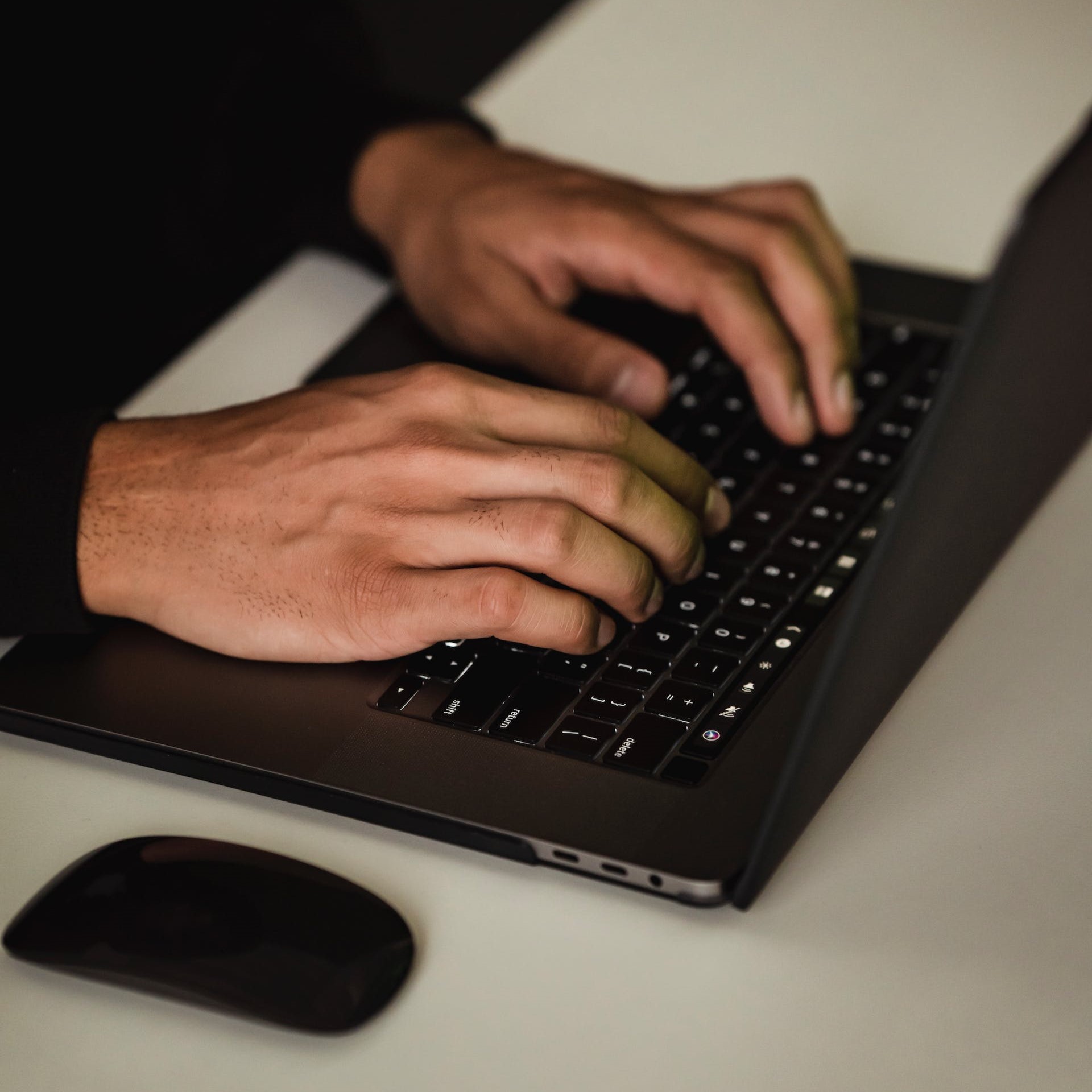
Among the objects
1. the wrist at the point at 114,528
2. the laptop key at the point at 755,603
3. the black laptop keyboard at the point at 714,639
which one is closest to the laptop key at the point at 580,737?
the black laptop keyboard at the point at 714,639

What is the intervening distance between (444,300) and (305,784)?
432mm

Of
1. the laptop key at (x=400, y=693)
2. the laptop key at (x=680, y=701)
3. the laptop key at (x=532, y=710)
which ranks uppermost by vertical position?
the laptop key at (x=400, y=693)

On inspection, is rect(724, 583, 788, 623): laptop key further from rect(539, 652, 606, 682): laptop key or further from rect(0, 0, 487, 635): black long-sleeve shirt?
rect(0, 0, 487, 635): black long-sleeve shirt

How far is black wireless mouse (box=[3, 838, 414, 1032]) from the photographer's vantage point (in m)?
0.48

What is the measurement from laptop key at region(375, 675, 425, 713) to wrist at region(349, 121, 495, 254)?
44 centimetres

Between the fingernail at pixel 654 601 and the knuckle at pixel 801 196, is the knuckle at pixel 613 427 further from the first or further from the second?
the knuckle at pixel 801 196

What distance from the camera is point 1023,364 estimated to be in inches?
18.1

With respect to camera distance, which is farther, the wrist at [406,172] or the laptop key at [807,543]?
the wrist at [406,172]

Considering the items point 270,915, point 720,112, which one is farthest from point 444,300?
point 270,915

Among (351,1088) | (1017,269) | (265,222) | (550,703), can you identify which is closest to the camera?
(1017,269)

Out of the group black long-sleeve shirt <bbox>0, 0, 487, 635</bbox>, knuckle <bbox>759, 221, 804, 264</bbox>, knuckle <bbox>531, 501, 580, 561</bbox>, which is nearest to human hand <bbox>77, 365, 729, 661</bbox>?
knuckle <bbox>531, 501, 580, 561</bbox>

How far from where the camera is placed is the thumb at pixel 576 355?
0.76 m

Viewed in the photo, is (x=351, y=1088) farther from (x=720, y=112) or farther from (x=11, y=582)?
(x=720, y=112)

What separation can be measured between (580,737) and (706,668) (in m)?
0.07
